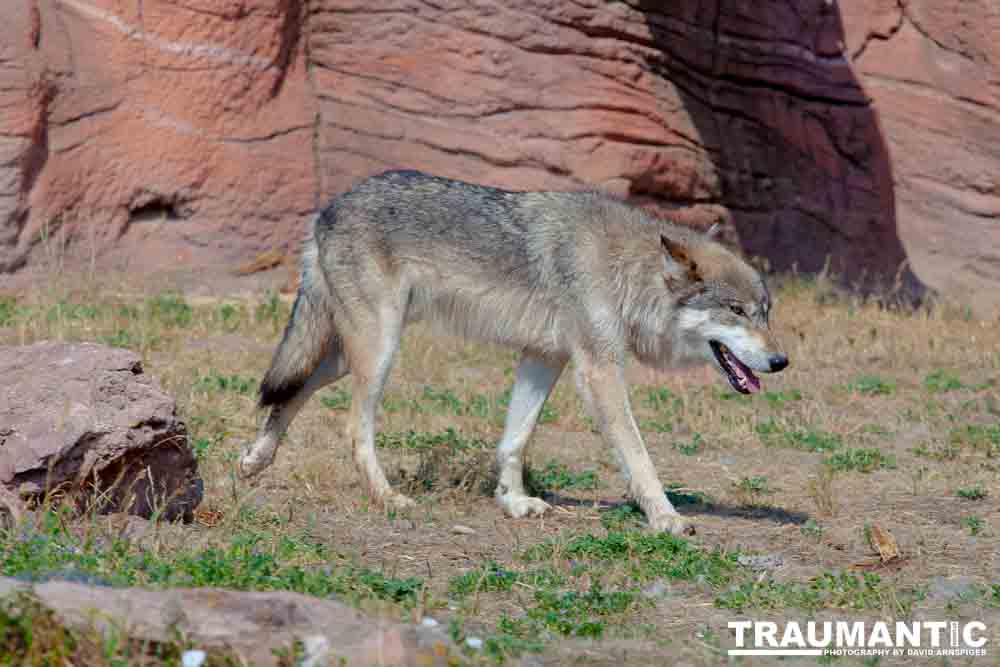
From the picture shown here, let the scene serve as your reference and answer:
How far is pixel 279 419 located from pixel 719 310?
7.55ft

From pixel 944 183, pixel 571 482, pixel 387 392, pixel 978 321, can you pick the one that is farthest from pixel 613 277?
pixel 944 183

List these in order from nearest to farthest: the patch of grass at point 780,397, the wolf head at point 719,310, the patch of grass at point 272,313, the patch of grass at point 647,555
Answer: the patch of grass at point 647,555 → the wolf head at point 719,310 → the patch of grass at point 780,397 → the patch of grass at point 272,313

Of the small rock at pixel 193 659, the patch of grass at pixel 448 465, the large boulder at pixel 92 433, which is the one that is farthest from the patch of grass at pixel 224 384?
the small rock at pixel 193 659

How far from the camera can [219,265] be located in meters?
11.0

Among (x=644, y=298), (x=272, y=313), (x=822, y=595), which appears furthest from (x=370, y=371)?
(x=272, y=313)

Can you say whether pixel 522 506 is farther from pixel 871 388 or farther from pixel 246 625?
pixel 871 388

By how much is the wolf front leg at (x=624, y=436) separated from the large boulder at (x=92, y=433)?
199 cm

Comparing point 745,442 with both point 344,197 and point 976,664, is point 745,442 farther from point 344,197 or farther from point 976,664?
point 976,664

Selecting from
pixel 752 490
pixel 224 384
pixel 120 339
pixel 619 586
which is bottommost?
pixel 120 339

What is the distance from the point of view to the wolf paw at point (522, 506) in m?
6.48

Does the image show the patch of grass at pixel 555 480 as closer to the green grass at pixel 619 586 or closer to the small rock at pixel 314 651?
the green grass at pixel 619 586

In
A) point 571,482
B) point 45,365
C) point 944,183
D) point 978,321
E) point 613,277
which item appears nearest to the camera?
point 45,365

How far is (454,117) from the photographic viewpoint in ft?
37.9

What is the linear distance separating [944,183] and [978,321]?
261 centimetres
